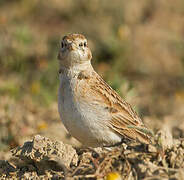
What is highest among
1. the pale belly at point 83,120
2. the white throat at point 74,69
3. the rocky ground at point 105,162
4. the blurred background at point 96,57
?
the blurred background at point 96,57

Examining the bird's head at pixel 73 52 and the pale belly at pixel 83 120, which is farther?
the bird's head at pixel 73 52

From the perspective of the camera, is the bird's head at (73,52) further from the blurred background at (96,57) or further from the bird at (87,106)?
the blurred background at (96,57)

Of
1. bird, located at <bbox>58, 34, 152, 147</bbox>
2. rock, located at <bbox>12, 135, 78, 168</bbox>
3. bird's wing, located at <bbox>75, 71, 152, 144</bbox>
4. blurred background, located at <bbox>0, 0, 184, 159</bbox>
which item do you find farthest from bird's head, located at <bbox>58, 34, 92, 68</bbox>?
blurred background, located at <bbox>0, 0, 184, 159</bbox>

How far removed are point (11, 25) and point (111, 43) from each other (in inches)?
112

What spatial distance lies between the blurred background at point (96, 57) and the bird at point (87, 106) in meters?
1.52

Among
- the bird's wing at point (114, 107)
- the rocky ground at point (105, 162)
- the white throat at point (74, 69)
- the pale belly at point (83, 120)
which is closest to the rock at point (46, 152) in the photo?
the rocky ground at point (105, 162)

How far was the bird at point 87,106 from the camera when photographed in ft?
19.5

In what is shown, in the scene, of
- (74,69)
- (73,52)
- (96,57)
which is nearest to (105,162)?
(74,69)

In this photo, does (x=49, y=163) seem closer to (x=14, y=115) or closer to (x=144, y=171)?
(x=144, y=171)

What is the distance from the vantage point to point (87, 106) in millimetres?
6004

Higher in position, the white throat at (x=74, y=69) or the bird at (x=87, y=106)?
the white throat at (x=74, y=69)

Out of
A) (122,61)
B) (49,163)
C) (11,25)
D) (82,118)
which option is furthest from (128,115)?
(11,25)

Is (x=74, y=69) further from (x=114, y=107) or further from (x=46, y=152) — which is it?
(x=46, y=152)

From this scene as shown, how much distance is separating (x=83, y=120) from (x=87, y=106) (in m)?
0.21
